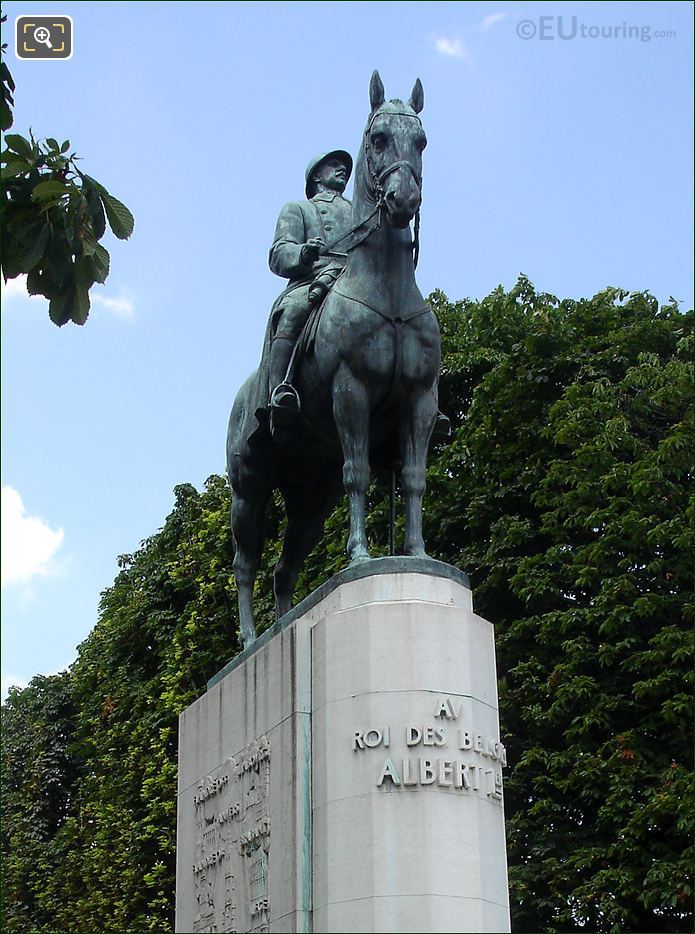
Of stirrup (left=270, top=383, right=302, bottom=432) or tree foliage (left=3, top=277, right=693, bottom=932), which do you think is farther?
tree foliage (left=3, top=277, right=693, bottom=932)

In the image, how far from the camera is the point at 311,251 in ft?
43.1

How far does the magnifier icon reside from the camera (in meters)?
12.8

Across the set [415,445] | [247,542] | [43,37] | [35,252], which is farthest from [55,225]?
[247,542]

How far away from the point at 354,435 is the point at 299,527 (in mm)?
2792

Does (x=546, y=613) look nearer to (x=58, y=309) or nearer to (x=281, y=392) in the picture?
(x=281, y=392)

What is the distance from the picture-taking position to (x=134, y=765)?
99.5ft

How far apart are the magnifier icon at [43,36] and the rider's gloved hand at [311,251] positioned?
284 cm

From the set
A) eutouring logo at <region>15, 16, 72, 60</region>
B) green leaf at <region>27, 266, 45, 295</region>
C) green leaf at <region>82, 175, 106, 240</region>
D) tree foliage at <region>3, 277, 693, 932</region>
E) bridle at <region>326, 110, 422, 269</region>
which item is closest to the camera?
green leaf at <region>82, 175, 106, 240</region>

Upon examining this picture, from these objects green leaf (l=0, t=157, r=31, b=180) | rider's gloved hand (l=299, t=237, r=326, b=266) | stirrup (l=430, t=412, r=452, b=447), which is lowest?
stirrup (l=430, t=412, r=452, b=447)

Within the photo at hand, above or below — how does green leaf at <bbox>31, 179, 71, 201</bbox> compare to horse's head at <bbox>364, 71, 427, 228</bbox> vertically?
below

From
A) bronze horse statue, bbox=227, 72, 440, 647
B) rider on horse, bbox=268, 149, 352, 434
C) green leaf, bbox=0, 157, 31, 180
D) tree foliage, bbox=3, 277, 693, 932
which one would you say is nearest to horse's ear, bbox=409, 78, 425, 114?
bronze horse statue, bbox=227, 72, 440, 647

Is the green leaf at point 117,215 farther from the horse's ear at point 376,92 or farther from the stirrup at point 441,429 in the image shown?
the stirrup at point 441,429

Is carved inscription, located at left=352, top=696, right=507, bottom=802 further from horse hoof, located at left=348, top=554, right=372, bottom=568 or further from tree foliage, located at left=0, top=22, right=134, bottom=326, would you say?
tree foliage, located at left=0, top=22, right=134, bottom=326

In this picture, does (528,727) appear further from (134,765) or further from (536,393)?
(134,765)
